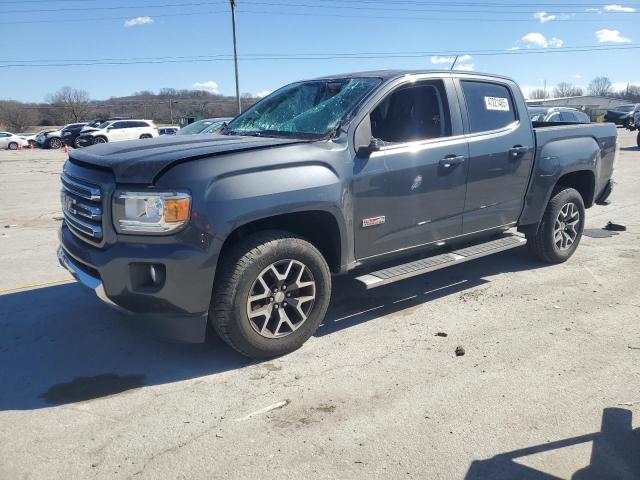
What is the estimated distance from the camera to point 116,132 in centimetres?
3206

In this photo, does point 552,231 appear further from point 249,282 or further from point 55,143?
point 55,143

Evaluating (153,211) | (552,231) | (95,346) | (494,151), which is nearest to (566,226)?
(552,231)

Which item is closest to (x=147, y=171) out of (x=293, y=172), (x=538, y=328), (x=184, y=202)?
(x=184, y=202)

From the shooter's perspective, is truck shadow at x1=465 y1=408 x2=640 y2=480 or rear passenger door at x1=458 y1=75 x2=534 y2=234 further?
rear passenger door at x1=458 y1=75 x2=534 y2=234

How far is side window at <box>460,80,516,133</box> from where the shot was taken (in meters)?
4.91

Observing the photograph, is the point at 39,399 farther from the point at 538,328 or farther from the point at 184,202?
the point at 538,328

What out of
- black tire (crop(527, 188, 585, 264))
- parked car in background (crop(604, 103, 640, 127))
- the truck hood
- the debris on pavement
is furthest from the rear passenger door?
parked car in background (crop(604, 103, 640, 127))

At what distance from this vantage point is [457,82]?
4844mm

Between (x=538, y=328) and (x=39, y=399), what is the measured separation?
3651 mm

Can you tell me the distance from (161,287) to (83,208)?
85cm

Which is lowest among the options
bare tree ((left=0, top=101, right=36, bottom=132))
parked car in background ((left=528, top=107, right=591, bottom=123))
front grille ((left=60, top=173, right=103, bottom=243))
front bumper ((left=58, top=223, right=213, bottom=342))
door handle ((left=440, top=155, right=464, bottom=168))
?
front bumper ((left=58, top=223, right=213, bottom=342))

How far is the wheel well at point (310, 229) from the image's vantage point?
363 centimetres

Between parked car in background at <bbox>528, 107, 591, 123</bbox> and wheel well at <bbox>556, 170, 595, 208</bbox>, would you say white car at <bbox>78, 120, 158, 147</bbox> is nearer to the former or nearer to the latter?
parked car in background at <bbox>528, 107, 591, 123</bbox>

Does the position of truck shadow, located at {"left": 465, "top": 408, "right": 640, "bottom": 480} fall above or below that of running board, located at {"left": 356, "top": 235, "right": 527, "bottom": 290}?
below
